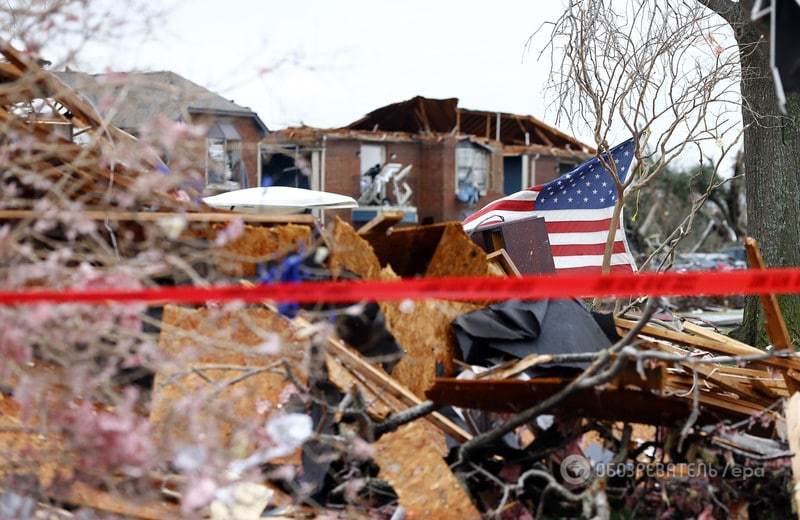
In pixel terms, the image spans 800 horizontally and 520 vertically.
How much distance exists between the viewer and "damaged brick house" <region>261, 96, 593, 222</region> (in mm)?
39747

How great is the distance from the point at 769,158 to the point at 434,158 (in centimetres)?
3139

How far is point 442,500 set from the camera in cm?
425

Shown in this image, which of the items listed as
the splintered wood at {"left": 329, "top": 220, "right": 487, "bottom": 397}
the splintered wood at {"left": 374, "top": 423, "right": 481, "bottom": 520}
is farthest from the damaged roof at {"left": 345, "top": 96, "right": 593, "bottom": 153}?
the splintered wood at {"left": 374, "top": 423, "right": 481, "bottom": 520}

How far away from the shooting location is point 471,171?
44031mm

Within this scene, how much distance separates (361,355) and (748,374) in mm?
2078

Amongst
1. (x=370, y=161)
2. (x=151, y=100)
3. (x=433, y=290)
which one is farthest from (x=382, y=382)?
(x=370, y=161)

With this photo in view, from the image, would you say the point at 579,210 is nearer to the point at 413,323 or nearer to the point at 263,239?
the point at 413,323

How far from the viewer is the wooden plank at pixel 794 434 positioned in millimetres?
4184

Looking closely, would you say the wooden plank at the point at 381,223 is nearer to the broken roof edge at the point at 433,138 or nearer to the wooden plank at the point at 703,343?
the wooden plank at the point at 703,343

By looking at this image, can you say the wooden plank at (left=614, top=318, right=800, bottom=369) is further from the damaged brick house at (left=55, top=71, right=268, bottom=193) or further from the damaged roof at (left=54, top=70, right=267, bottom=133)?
the damaged roof at (left=54, top=70, right=267, bottom=133)

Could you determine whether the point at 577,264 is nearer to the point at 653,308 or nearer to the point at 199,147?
the point at 653,308

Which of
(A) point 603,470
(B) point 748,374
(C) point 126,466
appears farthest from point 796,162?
(C) point 126,466


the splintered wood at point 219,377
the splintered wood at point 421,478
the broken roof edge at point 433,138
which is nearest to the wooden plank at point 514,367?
the splintered wood at point 421,478

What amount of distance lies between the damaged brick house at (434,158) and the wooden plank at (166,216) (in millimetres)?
32093
